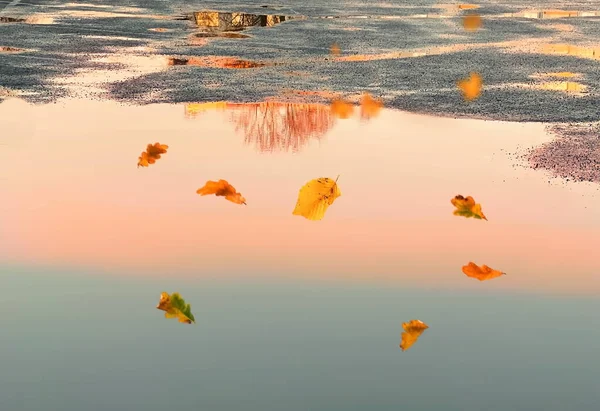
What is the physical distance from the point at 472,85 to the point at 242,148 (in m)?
3.55

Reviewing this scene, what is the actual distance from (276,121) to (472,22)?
8622 millimetres

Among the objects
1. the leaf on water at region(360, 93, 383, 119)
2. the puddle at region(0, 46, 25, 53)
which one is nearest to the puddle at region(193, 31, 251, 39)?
the puddle at region(0, 46, 25, 53)

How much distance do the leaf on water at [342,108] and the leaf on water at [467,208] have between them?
109 inches

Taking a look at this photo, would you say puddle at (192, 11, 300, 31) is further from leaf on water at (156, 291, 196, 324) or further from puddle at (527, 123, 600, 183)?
leaf on water at (156, 291, 196, 324)

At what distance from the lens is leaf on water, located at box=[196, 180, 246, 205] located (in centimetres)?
678

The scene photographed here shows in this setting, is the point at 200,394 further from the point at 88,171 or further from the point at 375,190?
the point at 88,171

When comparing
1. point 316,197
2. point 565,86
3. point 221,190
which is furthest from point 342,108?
point 221,190

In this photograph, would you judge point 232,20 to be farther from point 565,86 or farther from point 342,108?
point 342,108

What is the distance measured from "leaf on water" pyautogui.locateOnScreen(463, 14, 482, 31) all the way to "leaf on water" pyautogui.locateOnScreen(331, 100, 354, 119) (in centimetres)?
647

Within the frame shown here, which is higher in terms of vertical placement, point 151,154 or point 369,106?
point 369,106

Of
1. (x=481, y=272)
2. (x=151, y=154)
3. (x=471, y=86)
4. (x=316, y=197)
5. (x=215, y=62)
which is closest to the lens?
(x=481, y=272)

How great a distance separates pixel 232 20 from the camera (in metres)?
16.4

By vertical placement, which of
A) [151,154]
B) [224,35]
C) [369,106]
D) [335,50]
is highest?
[224,35]

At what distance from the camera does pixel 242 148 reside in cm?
809
